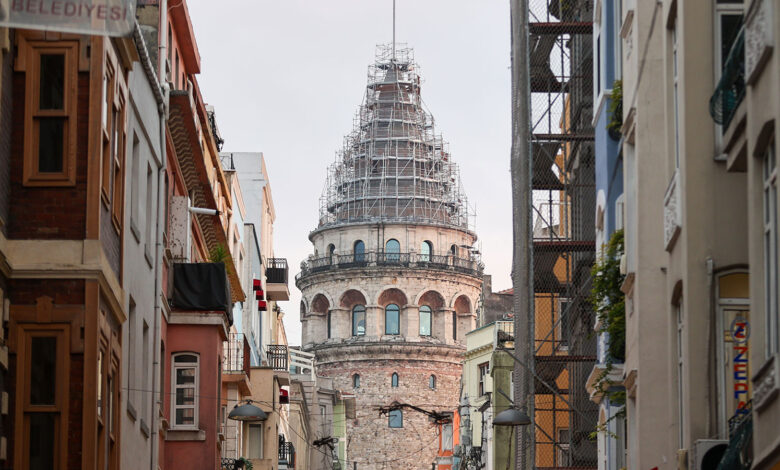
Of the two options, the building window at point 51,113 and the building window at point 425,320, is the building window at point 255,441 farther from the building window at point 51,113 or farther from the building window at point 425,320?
the building window at point 425,320

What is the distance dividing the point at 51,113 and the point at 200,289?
11.4m

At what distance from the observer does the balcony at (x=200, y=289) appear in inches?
1099

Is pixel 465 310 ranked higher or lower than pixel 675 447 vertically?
higher

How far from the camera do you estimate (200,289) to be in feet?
92.1

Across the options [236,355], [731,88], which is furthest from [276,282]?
[731,88]

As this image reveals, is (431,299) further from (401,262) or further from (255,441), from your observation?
(255,441)

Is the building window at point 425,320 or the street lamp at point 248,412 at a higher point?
the building window at point 425,320

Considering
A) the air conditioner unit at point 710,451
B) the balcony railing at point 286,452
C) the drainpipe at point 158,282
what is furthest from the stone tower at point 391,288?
the air conditioner unit at point 710,451

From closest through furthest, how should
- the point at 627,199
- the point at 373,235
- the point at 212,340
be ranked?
the point at 627,199, the point at 212,340, the point at 373,235

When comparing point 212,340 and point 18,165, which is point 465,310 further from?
point 18,165

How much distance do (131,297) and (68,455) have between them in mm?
4918

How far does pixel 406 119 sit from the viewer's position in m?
115

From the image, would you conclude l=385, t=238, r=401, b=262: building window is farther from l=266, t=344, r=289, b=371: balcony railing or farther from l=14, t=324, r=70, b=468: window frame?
l=14, t=324, r=70, b=468: window frame

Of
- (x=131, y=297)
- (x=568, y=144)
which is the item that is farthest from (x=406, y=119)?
(x=131, y=297)
